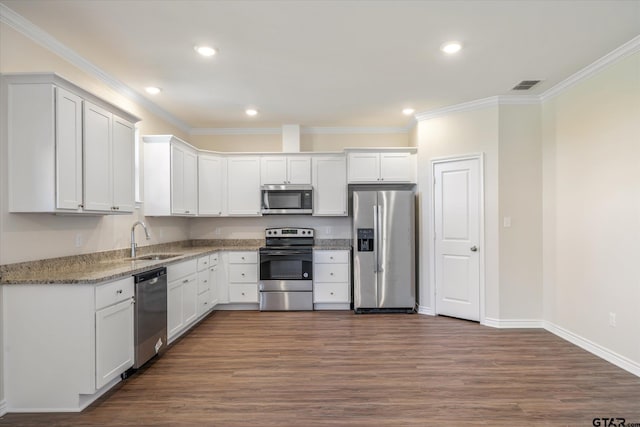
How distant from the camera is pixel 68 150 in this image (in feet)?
8.03

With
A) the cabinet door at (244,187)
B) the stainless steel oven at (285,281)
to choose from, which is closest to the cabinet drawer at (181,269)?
the stainless steel oven at (285,281)

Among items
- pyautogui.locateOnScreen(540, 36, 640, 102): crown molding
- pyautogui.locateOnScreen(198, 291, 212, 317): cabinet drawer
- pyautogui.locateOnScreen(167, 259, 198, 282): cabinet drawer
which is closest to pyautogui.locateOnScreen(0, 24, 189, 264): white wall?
pyautogui.locateOnScreen(167, 259, 198, 282): cabinet drawer

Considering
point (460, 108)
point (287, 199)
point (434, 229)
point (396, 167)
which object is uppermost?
point (460, 108)

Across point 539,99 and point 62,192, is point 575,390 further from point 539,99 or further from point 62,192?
point 62,192

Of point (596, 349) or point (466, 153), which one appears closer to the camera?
point (596, 349)

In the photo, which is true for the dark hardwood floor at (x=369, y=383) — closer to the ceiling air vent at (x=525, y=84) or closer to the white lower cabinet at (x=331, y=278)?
the white lower cabinet at (x=331, y=278)

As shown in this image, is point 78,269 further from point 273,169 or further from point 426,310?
point 426,310

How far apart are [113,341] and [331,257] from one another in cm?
290

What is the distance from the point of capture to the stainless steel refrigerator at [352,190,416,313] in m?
4.51

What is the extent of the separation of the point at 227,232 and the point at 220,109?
194 centimetres

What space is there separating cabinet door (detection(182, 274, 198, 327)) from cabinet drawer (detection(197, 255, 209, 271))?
18 centimetres

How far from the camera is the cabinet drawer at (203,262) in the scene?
160 inches

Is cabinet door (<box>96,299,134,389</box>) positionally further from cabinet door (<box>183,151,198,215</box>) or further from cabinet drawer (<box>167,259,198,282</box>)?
cabinet door (<box>183,151,198,215</box>)

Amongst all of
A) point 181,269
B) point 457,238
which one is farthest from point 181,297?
point 457,238
